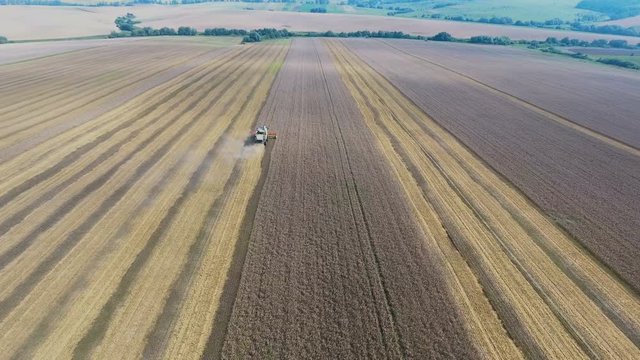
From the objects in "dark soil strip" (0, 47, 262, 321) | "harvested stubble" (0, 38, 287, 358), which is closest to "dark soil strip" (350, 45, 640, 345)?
"harvested stubble" (0, 38, 287, 358)

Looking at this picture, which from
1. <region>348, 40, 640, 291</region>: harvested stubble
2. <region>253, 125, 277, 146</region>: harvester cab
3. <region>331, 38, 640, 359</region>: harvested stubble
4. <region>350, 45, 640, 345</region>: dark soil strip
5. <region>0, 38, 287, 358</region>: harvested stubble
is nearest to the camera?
<region>0, 38, 287, 358</region>: harvested stubble

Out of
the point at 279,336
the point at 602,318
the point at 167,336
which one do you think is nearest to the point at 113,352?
the point at 167,336

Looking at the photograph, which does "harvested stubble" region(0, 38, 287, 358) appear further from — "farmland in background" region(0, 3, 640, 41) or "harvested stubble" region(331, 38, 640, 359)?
"farmland in background" region(0, 3, 640, 41)

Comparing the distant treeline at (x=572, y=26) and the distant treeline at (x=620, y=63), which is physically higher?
the distant treeline at (x=572, y=26)

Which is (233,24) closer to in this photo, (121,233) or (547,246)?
(121,233)

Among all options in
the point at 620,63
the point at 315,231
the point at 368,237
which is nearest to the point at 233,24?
the point at 620,63

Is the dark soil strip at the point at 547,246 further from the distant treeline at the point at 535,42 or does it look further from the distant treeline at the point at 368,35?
the distant treeline at the point at 535,42

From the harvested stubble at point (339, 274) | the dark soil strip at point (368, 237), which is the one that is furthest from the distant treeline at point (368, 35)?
the harvested stubble at point (339, 274)
